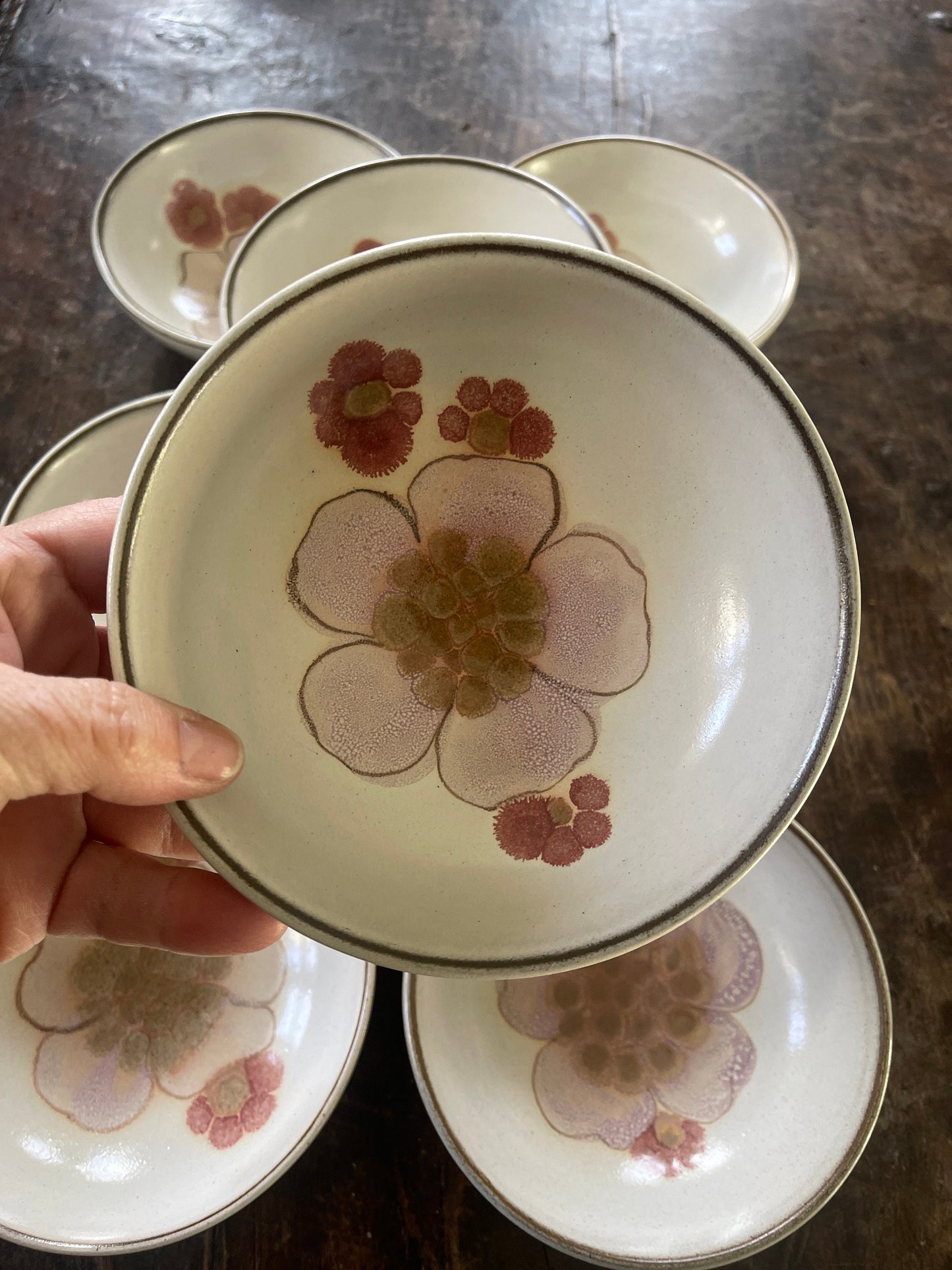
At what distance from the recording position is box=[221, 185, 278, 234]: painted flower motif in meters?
1.28

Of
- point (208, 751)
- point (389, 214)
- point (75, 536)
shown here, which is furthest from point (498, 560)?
point (389, 214)

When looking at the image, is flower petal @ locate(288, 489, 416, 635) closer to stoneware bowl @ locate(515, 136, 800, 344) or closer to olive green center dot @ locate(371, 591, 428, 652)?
olive green center dot @ locate(371, 591, 428, 652)

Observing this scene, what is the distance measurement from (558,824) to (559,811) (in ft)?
0.04

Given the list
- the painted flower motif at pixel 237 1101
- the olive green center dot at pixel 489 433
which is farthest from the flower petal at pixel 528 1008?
the olive green center dot at pixel 489 433

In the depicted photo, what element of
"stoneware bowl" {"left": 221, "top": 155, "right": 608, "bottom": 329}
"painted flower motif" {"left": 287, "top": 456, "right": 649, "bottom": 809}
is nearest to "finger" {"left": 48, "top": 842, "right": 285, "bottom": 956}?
"painted flower motif" {"left": 287, "top": 456, "right": 649, "bottom": 809}

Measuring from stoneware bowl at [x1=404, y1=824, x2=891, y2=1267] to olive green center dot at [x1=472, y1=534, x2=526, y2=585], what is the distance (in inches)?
15.6

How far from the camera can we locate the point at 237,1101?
0.79 meters

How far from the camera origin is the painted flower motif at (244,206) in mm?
1275

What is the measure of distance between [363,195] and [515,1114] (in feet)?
3.86

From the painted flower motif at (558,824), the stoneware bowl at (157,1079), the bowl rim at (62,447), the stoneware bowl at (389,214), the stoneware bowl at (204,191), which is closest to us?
the painted flower motif at (558,824)

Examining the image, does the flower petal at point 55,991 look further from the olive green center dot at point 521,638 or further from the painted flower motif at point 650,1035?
the olive green center dot at point 521,638

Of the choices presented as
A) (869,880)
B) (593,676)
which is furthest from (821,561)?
(869,880)

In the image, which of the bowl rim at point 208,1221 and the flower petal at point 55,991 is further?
the flower petal at point 55,991

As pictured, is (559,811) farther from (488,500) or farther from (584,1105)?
(584,1105)
